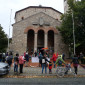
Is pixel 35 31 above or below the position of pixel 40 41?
above

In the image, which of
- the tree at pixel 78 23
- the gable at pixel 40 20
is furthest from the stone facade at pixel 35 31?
the tree at pixel 78 23

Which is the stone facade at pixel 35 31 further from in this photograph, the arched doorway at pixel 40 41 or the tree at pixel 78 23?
the tree at pixel 78 23

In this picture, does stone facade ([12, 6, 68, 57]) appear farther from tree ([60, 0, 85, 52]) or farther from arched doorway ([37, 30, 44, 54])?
tree ([60, 0, 85, 52])

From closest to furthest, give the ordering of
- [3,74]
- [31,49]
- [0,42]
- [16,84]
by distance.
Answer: [16,84]
[3,74]
[0,42]
[31,49]

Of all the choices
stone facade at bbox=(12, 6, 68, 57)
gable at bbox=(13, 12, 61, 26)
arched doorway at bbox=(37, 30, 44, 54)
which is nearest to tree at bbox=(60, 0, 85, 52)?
stone facade at bbox=(12, 6, 68, 57)

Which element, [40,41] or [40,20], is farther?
[40,41]

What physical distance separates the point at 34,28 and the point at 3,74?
672 inches

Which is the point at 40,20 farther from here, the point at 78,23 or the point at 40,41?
the point at 78,23

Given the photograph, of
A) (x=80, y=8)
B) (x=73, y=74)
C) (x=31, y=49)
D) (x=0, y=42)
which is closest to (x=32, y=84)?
(x=73, y=74)

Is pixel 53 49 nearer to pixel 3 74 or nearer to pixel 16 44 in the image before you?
pixel 16 44

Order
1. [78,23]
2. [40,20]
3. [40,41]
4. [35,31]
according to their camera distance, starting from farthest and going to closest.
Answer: [40,41] → [40,20] → [35,31] → [78,23]

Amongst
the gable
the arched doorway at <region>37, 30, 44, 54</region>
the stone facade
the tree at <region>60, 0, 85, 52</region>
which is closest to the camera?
the tree at <region>60, 0, 85, 52</region>

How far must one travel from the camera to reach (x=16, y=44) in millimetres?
24797

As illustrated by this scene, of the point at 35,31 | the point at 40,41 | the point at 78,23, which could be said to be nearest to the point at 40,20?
the point at 35,31
